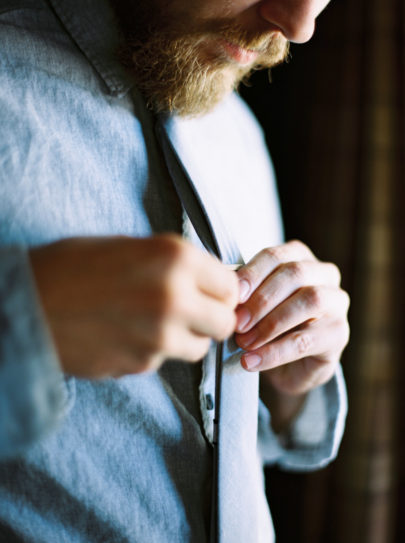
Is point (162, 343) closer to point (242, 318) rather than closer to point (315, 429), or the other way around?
point (242, 318)

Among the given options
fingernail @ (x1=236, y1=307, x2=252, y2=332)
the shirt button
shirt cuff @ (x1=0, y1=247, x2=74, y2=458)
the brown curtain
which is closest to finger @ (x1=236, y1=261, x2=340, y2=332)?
fingernail @ (x1=236, y1=307, x2=252, y2=332)

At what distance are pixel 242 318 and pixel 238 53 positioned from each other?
344 mm

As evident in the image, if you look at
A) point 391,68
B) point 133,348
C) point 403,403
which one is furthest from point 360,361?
point 133,348

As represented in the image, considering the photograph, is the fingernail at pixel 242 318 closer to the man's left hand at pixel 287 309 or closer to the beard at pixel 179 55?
the man's left hand at pixel 287 309

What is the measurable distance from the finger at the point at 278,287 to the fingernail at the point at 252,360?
0.03m

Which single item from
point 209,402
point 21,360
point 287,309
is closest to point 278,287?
point 287,309

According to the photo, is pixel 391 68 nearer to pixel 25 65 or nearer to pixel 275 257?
pixel 275 257

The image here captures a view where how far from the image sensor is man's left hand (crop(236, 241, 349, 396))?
533mm

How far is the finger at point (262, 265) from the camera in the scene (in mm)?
528

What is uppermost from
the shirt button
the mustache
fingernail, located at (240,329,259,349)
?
the mustache

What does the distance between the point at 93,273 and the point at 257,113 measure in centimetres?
105

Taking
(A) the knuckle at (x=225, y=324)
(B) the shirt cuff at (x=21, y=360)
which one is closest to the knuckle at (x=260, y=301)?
(A) the knuckle at (x=225, y=324)

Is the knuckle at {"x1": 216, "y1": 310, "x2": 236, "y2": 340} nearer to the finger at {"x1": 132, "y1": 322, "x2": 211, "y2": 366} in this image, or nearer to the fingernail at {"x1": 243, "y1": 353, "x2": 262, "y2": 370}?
the finger at {"x1": 132, "y1": 322, "x2": 211, "y2": 366}

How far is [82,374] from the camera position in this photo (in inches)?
14.7
